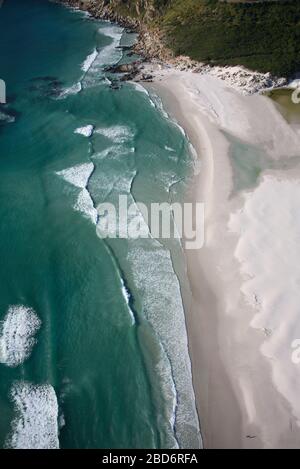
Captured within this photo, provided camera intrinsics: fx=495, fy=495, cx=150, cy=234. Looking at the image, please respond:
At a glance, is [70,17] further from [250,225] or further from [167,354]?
[167,354]

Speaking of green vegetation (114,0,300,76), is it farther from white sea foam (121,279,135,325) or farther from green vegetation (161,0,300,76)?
white sea foam (121,279,135,325)

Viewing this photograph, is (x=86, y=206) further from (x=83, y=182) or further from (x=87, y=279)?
(x=87, y=279)

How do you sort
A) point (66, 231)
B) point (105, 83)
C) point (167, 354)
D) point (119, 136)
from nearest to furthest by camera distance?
point (167, 354), point (66, 231), point (119, 136), point (105, 83)

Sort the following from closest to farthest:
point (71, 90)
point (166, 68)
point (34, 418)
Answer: point (34, 418), point (71, 90), point (166, 68)

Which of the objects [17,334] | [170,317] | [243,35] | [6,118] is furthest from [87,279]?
[243,35]

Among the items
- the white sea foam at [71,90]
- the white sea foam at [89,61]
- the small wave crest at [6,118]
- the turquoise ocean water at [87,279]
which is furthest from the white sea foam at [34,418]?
the white sea foam at [89,61]

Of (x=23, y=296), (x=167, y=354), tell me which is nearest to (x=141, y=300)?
(x=167, y=354)
